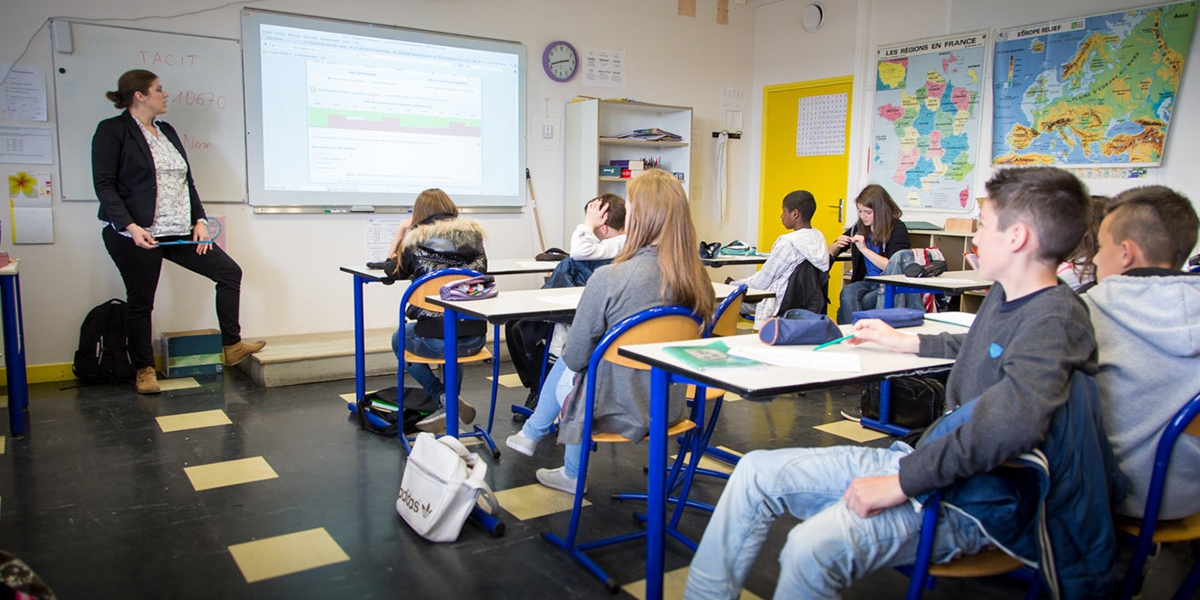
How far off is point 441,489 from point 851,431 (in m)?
2.04

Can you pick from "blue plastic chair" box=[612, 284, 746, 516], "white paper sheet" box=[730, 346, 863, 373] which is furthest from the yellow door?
"white paper sheet" box=[730, 346, 863, 373]

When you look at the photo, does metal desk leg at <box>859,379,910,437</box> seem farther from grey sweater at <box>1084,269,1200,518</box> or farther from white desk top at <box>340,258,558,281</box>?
grey sweater at <box>1084,269,1200,518</box>

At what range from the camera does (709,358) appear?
1.79 m

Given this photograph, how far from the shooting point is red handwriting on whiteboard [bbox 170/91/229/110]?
4.61 m

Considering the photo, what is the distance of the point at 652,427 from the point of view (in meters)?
1.77

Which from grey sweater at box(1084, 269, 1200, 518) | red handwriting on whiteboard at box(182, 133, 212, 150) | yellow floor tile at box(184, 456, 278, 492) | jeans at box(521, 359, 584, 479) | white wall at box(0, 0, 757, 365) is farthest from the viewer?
red handwriting on whiteboard at box(182, 133, 212, 150)

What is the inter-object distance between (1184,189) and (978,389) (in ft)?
13.0

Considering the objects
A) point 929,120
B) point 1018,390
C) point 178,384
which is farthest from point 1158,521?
point 929,120

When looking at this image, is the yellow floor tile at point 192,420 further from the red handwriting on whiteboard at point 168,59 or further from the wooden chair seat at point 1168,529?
the wooden chair seat at point 1168,529

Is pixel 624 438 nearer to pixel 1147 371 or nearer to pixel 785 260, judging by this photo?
pixel 1147 371

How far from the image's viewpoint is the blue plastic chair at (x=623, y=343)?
6.70 ft

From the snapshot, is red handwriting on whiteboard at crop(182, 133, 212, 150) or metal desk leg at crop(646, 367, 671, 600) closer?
metal desk leg at crop(646, 367, 671, 600)

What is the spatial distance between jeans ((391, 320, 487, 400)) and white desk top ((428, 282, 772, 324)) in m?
0.34

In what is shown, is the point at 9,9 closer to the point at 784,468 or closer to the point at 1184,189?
the point at 784,468
